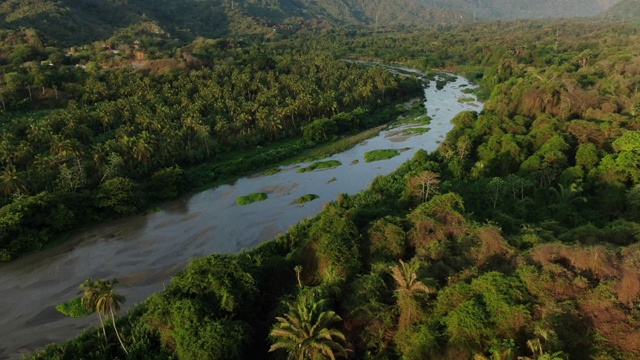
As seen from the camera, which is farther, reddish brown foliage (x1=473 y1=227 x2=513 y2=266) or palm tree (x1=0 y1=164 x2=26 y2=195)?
palm tree (x1=0 y1=164 x2=26 y2=195)

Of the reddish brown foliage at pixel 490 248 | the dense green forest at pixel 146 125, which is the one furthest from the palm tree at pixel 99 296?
the reddish brown foliage at pixel 490 248

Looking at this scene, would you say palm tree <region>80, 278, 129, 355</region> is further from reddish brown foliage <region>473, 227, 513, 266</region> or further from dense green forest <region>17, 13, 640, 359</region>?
reddish brown foliage <region>473, 227, 513, 266</region>

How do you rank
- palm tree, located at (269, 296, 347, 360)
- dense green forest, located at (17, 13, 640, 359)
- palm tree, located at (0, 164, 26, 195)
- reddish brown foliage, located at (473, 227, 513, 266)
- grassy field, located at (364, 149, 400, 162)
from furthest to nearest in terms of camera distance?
grassy field, located at (364, 149, 400, 162)
palm tree, located at (0, 164, 26, 195)
reddish brown foliage, located at (473, 227, 513, 266)
dense green forest, located at (17, 13, 640, 359)
palm tree, located at (269, 296, 347, 360)

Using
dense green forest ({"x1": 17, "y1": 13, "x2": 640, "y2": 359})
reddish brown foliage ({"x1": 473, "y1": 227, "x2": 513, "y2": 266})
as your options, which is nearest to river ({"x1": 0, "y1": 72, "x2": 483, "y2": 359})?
dense green forest ({"x1": 17, "y1": 13, "x2": 640, "y2": 359})

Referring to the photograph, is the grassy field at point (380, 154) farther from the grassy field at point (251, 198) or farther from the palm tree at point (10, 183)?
the palm tree at point (10, 183)

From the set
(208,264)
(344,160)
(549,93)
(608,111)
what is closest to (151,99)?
(344,160)

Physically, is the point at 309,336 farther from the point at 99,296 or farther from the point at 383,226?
the point at 383,226

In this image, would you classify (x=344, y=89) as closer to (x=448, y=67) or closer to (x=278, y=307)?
(x=448, y=67)
